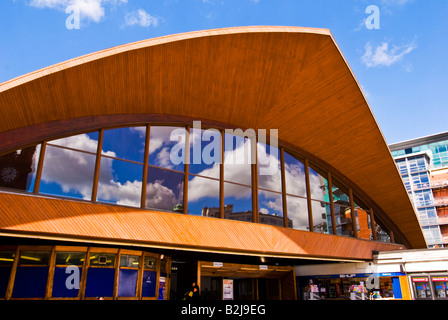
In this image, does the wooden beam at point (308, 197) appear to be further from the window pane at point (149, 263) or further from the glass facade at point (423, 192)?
the glass facade at point (423, 192)

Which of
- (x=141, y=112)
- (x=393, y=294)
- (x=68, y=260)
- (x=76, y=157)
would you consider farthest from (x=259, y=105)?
(x=393, y=294)

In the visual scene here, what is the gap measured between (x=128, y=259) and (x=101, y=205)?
9.14 ft

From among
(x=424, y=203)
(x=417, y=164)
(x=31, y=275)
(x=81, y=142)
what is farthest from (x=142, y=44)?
(x=417, y=164)

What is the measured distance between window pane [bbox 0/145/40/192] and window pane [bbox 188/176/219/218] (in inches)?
197

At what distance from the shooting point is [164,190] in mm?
11805

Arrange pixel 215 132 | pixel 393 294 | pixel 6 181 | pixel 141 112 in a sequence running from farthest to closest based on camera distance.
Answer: pixel 393 294 < pixel 215 132 < pixel 141 112 < pixel 6 181

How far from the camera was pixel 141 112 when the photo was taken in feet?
40.4

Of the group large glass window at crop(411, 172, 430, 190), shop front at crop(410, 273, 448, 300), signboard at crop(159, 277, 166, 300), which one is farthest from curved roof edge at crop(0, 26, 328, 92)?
large glass window at crop(411, 172, 430, 190)

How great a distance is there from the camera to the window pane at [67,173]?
977 cm

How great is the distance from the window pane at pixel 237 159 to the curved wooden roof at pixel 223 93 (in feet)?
2.54

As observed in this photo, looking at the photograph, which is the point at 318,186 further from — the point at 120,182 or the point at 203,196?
the point at 120,182

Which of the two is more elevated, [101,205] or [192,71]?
[192,71]

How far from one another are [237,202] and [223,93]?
4225 millimetres
